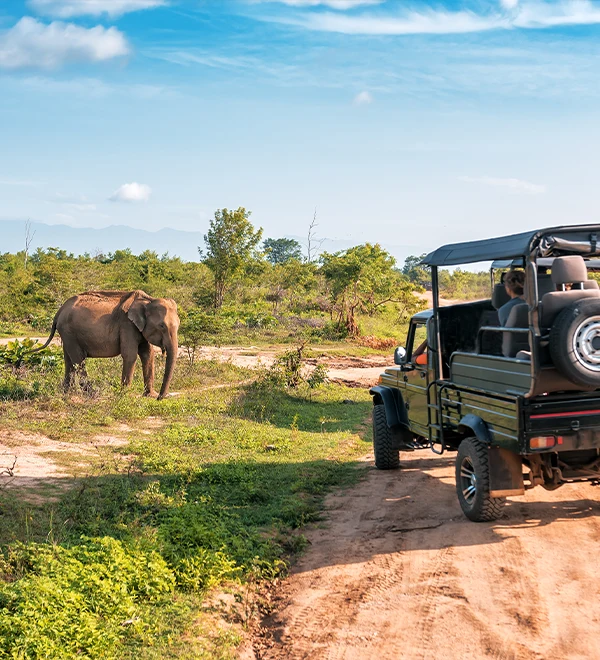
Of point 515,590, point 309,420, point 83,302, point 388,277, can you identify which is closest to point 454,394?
point 515,590

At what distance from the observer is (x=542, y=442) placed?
620cm

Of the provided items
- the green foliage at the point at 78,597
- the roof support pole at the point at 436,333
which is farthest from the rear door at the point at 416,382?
the green foliage at the point at 78,597

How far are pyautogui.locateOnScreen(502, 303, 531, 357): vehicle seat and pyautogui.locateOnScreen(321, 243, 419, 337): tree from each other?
2061 centimetres

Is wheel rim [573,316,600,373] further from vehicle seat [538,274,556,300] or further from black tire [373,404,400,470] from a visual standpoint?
black tire [373,404,400,470]

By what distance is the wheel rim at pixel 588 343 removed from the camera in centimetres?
591

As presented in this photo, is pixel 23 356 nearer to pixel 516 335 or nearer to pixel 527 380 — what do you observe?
pixel 516 335

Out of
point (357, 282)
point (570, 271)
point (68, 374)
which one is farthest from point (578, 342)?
point (357, 282)

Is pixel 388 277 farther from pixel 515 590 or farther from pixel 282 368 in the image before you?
pixel 515 590

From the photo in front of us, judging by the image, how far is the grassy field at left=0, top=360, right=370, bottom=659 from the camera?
4934 mm

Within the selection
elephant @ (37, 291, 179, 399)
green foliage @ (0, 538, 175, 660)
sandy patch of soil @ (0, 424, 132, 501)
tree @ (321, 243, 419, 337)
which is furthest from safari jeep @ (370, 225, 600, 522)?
tree @ (321, 243, 419, 337)

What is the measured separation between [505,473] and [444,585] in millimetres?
1412

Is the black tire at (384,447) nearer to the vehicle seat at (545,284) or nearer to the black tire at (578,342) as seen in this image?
the vehicle seat at (545,284)

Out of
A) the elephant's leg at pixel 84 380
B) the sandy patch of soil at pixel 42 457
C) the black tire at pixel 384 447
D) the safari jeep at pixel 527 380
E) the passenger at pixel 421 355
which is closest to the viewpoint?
the safari jeep at pixel 527 380

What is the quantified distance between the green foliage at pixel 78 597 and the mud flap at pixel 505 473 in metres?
2.95
